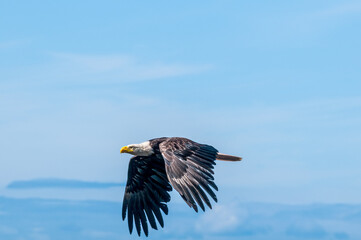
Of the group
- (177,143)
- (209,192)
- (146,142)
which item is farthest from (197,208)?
(146,142)

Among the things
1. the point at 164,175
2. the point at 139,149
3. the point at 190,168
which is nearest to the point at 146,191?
A: the point at 164,175

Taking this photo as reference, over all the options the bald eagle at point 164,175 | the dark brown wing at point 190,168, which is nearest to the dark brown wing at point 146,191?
the bald eagle at point 164,175

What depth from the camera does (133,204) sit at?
18781 mm

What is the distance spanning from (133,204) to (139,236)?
0.98 m

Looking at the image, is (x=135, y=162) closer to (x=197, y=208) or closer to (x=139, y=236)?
(x=139, y=236)

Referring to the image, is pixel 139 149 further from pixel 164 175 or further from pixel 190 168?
pixel 190 168

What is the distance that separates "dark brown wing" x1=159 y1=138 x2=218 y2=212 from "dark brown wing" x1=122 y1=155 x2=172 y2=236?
2.33 m

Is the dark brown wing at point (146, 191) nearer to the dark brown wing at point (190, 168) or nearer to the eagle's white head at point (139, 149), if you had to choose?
the eagle's white head at point (139, 149)

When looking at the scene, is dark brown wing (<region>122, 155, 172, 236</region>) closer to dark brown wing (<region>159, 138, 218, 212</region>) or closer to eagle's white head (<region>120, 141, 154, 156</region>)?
eagle's white head (<region>120, 141, 154, 156</region>)

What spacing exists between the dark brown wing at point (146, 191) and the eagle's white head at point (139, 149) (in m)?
0.45

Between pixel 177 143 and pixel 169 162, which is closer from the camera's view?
pixel 169 162

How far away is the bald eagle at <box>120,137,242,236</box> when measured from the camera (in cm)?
1445

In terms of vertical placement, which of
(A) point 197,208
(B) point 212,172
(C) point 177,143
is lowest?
(A) point 197,208

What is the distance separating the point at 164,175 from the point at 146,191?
30.2 inches
